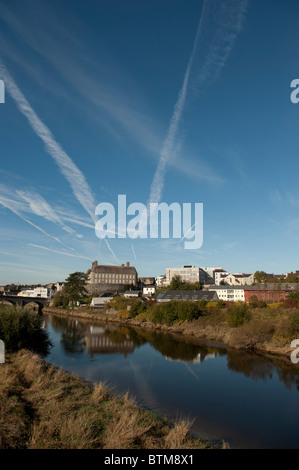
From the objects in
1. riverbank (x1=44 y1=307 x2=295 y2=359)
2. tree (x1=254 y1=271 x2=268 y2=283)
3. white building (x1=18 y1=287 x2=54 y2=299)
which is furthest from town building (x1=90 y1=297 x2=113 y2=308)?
white building (x1=18 y1=287 x2=54 y2=299)

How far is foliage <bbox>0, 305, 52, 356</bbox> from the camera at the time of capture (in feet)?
65.1

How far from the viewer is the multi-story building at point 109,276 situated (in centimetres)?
10350

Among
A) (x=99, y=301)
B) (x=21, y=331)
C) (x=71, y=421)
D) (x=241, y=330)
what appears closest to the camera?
(x=71, y=421)

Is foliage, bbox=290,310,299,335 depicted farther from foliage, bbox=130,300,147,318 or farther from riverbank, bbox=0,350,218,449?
foliage, bbox=130,300,147,318

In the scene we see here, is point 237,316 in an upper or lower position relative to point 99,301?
upper

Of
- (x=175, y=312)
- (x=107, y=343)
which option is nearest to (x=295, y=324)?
(x=107, y=343)

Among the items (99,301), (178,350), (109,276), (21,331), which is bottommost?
(178,350)

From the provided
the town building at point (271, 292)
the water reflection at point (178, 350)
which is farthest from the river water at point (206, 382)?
the town building at point (271, 292)

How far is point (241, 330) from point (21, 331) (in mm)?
21863

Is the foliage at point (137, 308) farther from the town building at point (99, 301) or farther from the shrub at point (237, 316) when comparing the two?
the town building at point (99, 301)

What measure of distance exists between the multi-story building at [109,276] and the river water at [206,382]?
7050cm

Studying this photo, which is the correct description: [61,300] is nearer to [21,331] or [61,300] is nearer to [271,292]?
[271,292]

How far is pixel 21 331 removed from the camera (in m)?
20.8
